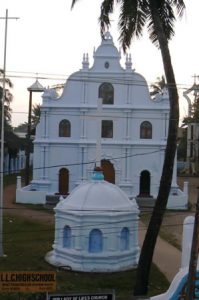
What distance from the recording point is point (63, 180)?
1491 inches

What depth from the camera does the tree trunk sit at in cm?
1585

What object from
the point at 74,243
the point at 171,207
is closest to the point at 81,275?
the point at 74,243

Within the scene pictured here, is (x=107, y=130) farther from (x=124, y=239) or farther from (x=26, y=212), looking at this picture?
(x=124, y=239)

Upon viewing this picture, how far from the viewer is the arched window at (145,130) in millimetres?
37719

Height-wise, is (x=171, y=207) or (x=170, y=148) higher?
(x=170, y=148)

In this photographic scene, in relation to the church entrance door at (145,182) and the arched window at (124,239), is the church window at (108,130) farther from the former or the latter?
the arched window at (124,239)

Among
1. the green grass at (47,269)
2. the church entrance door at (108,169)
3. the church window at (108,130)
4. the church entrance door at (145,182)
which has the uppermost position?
the church window at (108,130)

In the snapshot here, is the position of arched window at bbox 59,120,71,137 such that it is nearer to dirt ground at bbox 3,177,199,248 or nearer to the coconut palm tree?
dirt ground at bbox 3,177,199,248

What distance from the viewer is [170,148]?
15844 millimetres

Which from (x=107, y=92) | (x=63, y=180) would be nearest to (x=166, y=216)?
(x=63, y=180)

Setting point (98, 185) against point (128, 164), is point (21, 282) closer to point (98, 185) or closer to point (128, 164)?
point (98, 185)

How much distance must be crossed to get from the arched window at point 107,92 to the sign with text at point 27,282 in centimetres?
2611

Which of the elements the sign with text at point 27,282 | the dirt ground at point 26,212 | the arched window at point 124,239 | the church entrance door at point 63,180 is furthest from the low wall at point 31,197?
the sign with text at point 27,282

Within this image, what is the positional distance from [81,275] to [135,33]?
8573mm
